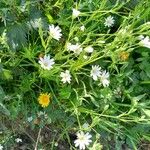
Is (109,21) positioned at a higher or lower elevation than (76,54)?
higher

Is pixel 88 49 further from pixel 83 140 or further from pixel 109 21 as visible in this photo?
pixel 83 140

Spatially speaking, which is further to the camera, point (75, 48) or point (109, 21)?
point (109, 21)

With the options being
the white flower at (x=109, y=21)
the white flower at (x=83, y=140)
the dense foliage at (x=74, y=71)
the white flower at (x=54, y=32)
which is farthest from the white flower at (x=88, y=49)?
the white flower at (x=83, y=140)

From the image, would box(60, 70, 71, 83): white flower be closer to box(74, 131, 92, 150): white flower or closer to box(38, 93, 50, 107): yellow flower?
box(38, 93, 50, 107): yellow flower

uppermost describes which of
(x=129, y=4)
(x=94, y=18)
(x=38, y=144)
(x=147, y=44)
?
(x=129, y=4)

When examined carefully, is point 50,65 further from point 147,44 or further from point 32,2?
point 147,44

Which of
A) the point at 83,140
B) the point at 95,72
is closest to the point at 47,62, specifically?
the point at 95,72

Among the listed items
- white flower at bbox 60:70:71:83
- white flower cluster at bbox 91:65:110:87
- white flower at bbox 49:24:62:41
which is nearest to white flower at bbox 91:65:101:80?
white flower cluster at bbox 91:65:110:87

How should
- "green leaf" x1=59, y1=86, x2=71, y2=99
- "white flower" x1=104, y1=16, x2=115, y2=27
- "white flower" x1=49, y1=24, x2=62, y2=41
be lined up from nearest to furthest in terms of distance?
1. "white flower" x1=49, y1=24, x2=62, y2=41
2. "green leaf" x1=59, y1=86, x2=71, y2=99
3. "white flower" x1=104, y1=16, x2=115, y2=27

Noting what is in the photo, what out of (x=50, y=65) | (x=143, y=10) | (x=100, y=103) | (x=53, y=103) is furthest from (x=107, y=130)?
(x=143, y=10)

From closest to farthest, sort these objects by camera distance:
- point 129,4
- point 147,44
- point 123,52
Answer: point 147,44
point 123,52
point 129,4

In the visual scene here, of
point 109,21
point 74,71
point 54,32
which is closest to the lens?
point 54,32
